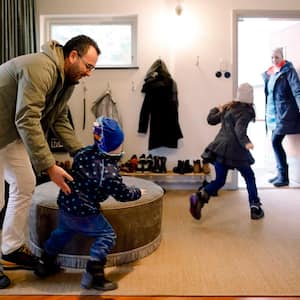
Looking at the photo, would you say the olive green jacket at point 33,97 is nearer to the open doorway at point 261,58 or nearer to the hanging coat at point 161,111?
the hanging coat at point 161,111

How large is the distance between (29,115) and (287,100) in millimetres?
3663

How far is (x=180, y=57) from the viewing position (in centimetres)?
457

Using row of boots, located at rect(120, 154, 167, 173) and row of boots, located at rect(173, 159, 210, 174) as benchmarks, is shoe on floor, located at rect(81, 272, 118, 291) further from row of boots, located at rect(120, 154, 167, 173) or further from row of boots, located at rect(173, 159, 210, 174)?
row of boots, located at rect(173, 159, 210, 174)

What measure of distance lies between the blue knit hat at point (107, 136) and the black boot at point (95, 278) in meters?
0.58

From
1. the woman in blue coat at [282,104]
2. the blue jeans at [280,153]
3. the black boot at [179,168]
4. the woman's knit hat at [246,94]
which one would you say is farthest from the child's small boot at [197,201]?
the blue jeans at [280,153]

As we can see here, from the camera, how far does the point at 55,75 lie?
196 centimetres

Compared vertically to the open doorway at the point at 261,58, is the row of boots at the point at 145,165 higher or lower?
lower

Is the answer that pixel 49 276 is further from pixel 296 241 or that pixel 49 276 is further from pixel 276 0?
pixel 276 0

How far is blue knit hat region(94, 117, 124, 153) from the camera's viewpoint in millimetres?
2033

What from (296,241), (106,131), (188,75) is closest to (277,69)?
(188,75)

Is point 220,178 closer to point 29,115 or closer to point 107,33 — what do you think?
point 29,115

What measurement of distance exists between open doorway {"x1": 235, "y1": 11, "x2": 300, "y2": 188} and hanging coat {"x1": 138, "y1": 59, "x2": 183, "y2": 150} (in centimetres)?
104

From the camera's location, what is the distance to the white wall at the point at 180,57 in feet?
14.8

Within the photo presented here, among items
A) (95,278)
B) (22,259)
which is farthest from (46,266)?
(95,278)
